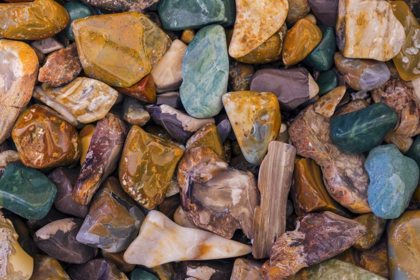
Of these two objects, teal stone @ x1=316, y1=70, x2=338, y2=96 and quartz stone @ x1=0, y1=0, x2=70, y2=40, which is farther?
teal stone @ x1=316, y1=70, x2=338, y2=96

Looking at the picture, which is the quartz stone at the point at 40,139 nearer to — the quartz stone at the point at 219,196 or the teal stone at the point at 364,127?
the quartz stone at the point at 219,196

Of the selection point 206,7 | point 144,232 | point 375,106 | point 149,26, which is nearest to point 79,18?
point 149,26

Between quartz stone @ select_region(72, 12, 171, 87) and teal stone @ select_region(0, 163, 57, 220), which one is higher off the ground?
quartz stone @ select_region(72, 12, 171, 87)

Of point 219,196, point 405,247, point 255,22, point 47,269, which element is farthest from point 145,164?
point 405,247

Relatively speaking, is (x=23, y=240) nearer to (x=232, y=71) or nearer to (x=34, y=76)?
(x=34, y=76)

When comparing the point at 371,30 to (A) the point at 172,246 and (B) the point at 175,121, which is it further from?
(A) the point at 172,246

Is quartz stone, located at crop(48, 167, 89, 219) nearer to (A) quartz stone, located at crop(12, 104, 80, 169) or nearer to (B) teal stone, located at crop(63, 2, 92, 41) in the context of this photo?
(A) quartz stone, located at crop(12, 104, 80, 169)

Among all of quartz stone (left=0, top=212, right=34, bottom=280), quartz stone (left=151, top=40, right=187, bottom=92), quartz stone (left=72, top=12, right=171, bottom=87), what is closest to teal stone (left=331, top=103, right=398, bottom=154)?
quartz stone (left=151, top=40, right=187, bottom=92)

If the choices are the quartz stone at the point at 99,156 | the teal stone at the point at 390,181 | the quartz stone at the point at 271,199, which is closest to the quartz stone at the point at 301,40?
the quartz stone at the point at 271,199
